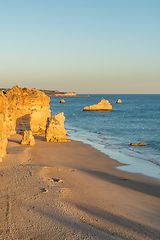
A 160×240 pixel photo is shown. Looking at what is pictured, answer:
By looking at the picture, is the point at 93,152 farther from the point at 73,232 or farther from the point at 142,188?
the point at 73,232

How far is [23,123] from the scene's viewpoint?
26.7 m

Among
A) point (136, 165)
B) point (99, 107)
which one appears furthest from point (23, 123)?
point (99, 107)

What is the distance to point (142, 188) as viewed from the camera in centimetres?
1166

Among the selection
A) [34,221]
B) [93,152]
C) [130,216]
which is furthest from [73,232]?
[93,152]

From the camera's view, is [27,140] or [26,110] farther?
[26,110]

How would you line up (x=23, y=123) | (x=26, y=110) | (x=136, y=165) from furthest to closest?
(x=26, y=110)
(x=23, y=123)
(x=136, y=165)

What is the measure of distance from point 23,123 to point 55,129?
5335mm

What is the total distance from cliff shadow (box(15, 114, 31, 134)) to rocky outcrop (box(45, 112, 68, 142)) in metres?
4.43

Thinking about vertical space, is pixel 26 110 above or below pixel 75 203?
above

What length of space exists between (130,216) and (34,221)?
11.3ft

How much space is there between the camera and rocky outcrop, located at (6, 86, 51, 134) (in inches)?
1019

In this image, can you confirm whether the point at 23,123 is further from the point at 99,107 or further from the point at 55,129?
the point at 99,107

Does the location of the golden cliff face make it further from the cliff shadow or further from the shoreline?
the shoreline

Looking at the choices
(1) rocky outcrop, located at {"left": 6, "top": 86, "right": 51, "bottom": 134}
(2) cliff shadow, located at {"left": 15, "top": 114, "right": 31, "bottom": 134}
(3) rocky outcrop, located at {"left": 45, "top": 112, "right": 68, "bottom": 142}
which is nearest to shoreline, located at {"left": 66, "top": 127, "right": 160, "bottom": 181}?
(3) rocky outcrop, located at {"left": 45, "top": 112, "right": 68, "bottom": 142}
